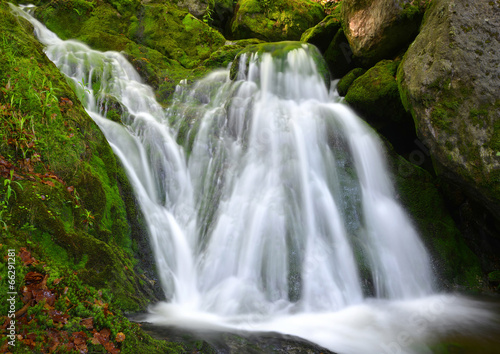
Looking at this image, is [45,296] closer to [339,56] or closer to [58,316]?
[58,316]

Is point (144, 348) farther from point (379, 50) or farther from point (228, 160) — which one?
point (379, 50)

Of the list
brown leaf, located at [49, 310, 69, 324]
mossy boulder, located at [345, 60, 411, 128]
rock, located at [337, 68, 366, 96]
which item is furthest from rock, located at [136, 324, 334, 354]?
rock, located at [337, 68, 366, 96]

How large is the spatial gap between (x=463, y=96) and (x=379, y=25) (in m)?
3.57

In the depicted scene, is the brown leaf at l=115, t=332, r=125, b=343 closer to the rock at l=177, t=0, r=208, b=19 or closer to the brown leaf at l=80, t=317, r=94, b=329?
the brown leaf at l=80, t=317, r=94, b=329

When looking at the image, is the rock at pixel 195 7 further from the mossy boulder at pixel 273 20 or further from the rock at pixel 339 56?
the rock at pixel 339 56

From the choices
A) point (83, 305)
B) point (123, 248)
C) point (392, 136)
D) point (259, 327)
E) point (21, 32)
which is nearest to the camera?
point (83, 305)

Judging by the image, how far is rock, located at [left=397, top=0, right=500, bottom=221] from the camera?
4.75 metres

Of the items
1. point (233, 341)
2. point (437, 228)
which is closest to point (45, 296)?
point (233, 341)

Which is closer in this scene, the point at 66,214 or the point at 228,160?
the point at 66,214

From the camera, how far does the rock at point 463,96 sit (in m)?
4.75

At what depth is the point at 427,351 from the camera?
3.50 m

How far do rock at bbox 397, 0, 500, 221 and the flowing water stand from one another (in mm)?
Result: 1400

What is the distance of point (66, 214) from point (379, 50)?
26.5 ft

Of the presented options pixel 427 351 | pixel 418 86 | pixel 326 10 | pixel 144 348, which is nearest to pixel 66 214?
pixel 144 348
